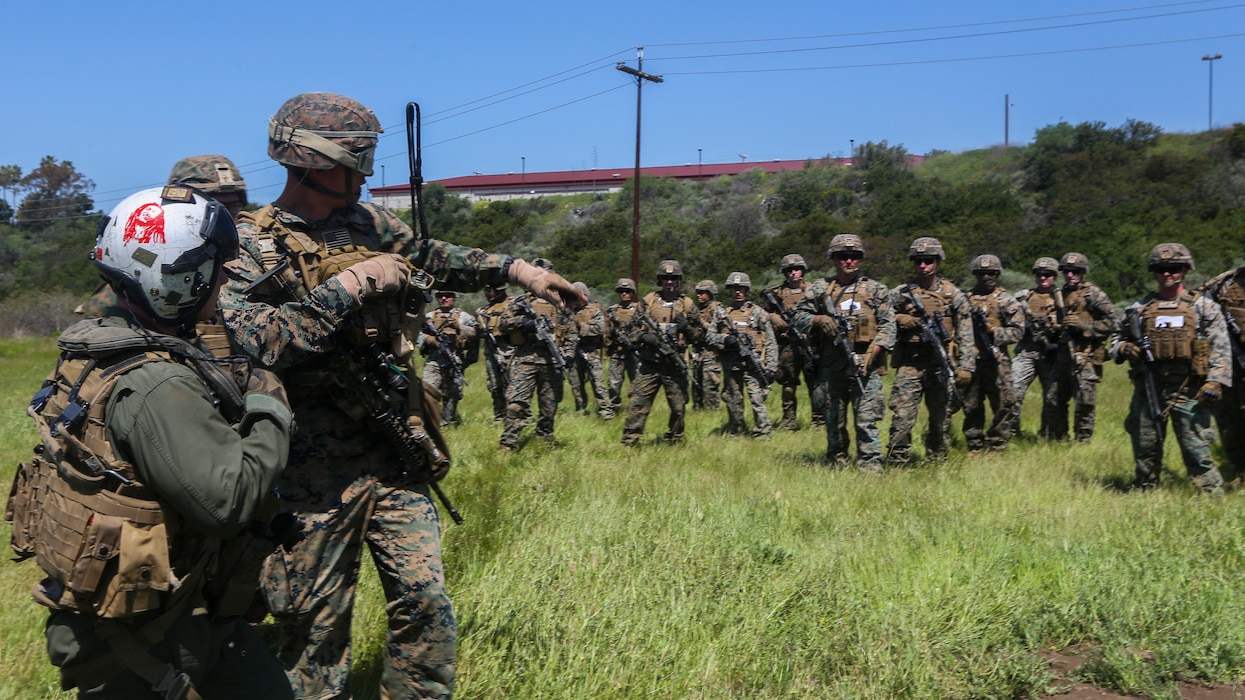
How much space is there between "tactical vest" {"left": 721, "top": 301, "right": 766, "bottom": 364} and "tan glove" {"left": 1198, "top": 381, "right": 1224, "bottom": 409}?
19.5 ft

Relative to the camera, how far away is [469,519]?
643 centimetres

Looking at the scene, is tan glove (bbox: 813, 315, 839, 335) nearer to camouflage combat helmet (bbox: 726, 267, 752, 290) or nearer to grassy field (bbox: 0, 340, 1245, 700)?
grassy field (bbox: 0, 340, 1245, 700)

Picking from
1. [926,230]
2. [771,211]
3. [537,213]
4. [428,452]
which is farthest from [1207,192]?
[428,452]

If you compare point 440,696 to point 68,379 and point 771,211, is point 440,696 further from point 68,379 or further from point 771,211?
point 771,211

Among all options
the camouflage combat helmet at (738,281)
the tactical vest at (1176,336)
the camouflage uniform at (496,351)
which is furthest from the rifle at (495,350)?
the tactical vest at (1176,336)

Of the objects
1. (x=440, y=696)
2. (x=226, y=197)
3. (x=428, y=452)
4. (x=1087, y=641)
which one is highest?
(x=226, y=197)

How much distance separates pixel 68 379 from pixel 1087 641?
468cm

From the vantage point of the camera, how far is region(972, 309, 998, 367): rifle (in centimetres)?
1116

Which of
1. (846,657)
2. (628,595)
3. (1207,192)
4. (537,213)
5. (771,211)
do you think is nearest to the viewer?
(846,657)

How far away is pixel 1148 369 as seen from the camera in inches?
328

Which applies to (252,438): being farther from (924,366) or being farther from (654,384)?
(654,384)

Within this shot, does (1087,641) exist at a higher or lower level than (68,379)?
lower

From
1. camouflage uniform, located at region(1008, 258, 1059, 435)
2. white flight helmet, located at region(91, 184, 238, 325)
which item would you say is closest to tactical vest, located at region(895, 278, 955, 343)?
camouflage uniform, located at region(1008, 258, 1059, 435)

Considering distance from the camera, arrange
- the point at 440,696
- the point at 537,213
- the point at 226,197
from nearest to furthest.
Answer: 1. the point at 440,696
2. the point at 226,197
3. the point at 537,213
